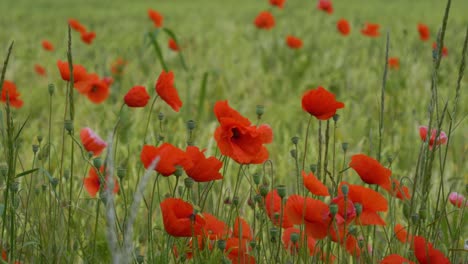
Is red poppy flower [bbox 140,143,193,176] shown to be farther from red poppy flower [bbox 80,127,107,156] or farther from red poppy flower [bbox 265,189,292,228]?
red poppy flower [bbox 80,127,107,156]

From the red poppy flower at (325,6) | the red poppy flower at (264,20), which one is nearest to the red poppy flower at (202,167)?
the red poppy flower at (264,20)

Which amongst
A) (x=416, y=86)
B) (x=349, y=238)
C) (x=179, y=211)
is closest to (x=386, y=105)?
(x=416, y=86)

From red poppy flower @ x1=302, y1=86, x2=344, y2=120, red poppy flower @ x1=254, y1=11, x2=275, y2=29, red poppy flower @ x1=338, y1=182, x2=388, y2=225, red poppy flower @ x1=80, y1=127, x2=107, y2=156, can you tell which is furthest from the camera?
red poppy flower @ x1=254, y1=11, x2=275, y2=29

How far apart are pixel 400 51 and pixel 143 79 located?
1969mm

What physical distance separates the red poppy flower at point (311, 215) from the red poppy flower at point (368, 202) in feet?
0.22

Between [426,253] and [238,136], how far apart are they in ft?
1.33

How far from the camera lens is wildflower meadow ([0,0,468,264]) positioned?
3.94 ft

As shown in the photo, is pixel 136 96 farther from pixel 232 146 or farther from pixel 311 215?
pixel 311 215

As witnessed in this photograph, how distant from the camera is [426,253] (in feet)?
3.90

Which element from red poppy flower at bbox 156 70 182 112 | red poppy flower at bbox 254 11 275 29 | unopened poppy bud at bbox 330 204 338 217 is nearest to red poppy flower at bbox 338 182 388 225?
unopened poppy bud at bbox 330 204 338 217

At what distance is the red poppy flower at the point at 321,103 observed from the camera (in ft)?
4.36

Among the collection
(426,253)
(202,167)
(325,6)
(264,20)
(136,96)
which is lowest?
(426,253)

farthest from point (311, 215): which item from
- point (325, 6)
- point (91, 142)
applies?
point (325, 6)

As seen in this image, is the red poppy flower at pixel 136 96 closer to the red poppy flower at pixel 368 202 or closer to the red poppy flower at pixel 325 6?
the red poppy flower at pixel 368 202
